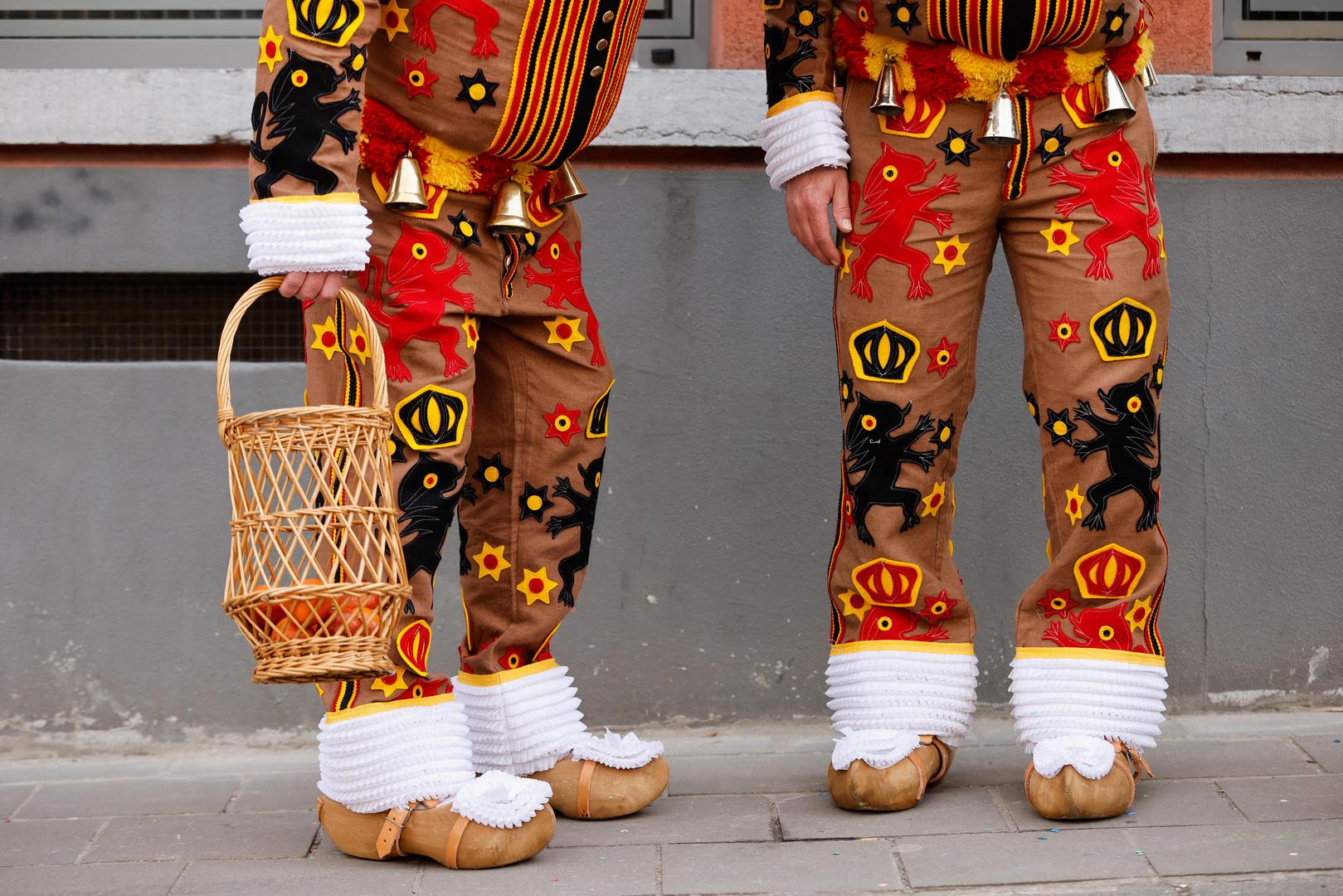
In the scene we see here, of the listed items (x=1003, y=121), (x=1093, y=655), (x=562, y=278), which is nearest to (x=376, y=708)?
(x=562, y=278)

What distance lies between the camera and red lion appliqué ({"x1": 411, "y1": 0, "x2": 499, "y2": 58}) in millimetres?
2340

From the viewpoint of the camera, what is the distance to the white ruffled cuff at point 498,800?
2.34 metres

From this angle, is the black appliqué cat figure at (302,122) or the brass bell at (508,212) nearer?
the black appliqué cat figure at (302,122)

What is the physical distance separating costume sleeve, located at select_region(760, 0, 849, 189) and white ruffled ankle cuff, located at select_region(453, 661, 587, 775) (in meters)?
1.04

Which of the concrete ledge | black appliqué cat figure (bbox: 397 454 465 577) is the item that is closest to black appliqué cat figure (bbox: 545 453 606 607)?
black appliqué cat figure (bbox: 397 454 465 577)

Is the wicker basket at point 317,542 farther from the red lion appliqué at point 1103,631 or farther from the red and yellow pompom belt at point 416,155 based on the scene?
the red lion appliqué at point 1103,631

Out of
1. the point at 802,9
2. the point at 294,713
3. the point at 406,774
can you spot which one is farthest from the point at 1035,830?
the point at 294,713

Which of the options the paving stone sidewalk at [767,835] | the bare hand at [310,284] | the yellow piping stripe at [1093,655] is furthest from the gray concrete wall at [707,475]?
the bare hand at [310,284]

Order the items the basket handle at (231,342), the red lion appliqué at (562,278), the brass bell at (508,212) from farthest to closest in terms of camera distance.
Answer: the red lion appliqué at (562,278) < the brass bell at (508,212) < the basket handle at (231,342)

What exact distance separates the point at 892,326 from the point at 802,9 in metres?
0.60

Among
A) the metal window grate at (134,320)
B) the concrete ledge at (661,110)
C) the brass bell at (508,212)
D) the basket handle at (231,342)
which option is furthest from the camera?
the metal window grate at (134,320)

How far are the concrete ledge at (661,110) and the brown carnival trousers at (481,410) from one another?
739 mm

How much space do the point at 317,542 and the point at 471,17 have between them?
89 centimetres

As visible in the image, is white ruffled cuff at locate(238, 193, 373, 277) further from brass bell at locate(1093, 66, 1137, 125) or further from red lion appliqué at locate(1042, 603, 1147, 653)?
red lion appliqué at locate(1042, 603, 1147, 653)
